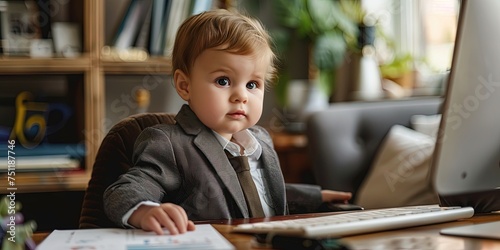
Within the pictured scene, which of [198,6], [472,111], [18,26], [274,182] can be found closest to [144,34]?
[198,6]

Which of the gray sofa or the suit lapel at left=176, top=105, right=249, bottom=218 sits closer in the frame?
the suit lapel at left=176, top=105, right=249, bottom=218

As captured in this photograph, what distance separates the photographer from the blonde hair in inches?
54.1

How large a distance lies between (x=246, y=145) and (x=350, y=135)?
1459mm

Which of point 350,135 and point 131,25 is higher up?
point 131,25

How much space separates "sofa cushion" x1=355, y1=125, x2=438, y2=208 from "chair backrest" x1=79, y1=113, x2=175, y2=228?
50.1 inches

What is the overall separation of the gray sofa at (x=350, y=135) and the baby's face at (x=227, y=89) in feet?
4.72

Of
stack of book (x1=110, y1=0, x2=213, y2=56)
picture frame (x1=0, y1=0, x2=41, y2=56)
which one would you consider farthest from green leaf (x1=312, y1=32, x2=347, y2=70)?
picture frame (x1=0, y1=0, x2=41, y2=56)

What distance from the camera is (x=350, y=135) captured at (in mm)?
2895

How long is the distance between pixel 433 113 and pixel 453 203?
1698mm

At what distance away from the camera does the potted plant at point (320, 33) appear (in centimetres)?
339

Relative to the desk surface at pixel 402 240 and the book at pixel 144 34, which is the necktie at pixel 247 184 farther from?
the book at pixel 144 34

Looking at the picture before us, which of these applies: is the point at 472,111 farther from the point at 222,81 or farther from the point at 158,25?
the point at 158,25

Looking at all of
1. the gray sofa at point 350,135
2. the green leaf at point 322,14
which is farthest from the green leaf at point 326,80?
the gray sofa at point 350,135

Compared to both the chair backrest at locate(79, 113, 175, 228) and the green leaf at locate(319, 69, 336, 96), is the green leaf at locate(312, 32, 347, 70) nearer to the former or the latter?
the green leaf at locate(319, 69, 336, 96)
